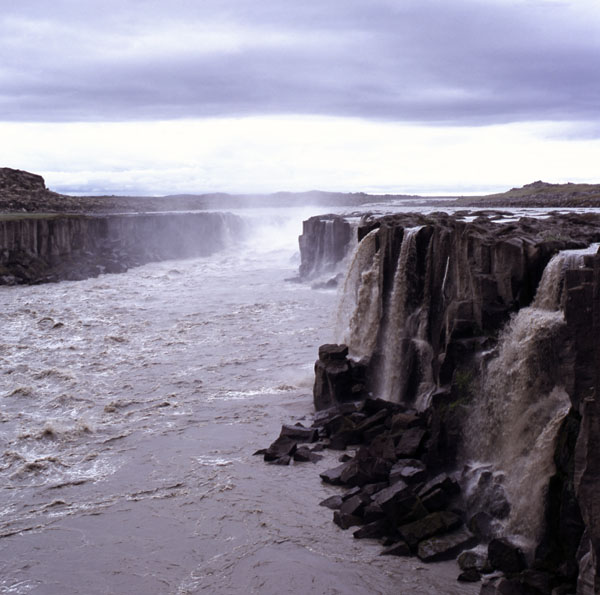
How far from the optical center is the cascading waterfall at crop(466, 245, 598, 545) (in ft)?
42.8

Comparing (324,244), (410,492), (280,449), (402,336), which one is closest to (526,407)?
(410,492)

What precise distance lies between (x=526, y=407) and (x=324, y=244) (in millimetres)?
41866

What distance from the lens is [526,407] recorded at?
47.2ft

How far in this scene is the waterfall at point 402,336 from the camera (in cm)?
2080

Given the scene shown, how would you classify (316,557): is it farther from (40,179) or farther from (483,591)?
(40,179)

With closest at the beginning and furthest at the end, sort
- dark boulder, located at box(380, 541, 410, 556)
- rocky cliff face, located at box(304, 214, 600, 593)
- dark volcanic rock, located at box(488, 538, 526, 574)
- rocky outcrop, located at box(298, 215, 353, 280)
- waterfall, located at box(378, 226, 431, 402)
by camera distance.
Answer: rocky cliff face, located at box(304, 214, 600, 593) → dark volcanic rock, located at box(488, 538, 526, 574) → dark boulder, located at box(380, 541, 410, 556) → waterfall, located at box(378, 226, 431, 402) → rocky outcrop, located at box(298, 215, 353, 280)

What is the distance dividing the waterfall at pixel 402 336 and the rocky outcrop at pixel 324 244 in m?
28.3

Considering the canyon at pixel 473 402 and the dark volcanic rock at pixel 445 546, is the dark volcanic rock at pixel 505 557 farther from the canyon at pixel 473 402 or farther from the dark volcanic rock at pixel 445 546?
the dark volcanic rock at pixel 445 546

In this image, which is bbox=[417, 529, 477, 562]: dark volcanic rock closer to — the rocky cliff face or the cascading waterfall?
the rocky cliff face

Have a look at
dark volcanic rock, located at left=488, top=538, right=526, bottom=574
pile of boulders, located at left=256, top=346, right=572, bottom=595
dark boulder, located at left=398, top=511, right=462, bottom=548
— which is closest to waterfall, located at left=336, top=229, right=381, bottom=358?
pile of boulders, located at left=256, top=346, right=572, bottom=595

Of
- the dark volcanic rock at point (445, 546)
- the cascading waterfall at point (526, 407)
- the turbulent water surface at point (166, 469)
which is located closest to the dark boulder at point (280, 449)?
the turbulent water surface at point (166, 469)

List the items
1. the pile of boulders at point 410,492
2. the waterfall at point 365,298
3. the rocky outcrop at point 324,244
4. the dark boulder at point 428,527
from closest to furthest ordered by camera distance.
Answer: the pile of boulders at point 410,492, the dark boulder at point 428,527, the waterfall at point 365,298, the rocky outcrop at point 324,244

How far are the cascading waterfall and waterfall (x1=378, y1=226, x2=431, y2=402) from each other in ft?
15.5

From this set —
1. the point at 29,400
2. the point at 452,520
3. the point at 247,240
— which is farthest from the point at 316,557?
the point at 247,240
